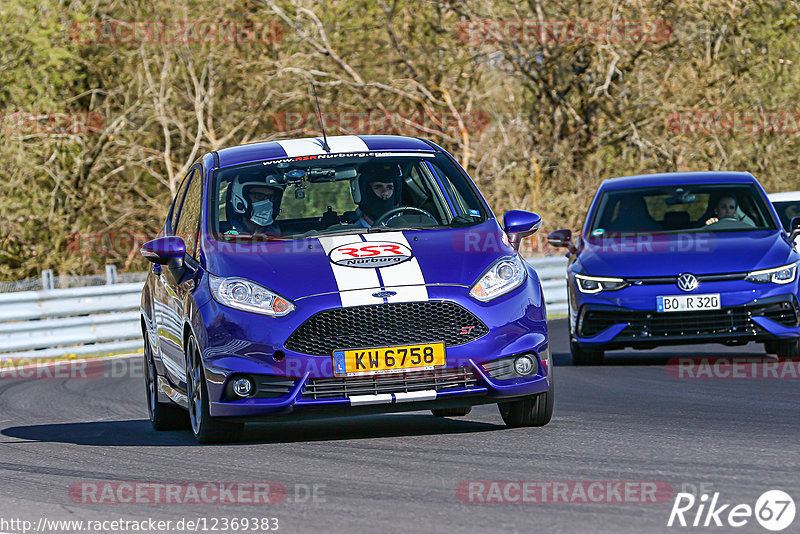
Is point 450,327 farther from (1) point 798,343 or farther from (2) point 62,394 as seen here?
(2) point 62,394

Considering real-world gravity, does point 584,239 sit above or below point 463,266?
below

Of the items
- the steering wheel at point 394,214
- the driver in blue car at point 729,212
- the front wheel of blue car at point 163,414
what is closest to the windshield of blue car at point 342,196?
the steering wheel at point 394,214

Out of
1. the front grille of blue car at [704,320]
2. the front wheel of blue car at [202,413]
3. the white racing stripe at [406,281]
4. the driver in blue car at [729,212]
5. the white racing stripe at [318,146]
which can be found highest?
the white racing stripe at [318,146]

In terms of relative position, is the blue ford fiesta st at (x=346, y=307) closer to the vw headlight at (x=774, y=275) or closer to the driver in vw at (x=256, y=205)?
the driver in vw at (x=256, y=205)

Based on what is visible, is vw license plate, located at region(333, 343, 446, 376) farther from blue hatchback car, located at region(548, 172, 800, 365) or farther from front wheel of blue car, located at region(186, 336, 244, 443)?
blue hatchback car, located at region(548, 172, 800, 365)

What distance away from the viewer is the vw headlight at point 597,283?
38.8ft

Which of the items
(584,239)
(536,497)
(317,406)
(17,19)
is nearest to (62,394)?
(584,239)

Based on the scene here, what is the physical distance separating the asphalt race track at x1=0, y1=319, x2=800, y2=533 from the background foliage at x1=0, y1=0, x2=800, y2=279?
1668cm

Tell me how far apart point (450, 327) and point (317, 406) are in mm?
796

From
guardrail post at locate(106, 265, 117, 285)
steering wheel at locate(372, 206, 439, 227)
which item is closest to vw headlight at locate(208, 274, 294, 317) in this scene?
steering wheel at locate(372, 206, 439, 227)

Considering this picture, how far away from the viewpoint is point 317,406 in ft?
24.0

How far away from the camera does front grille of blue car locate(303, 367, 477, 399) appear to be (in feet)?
24.0

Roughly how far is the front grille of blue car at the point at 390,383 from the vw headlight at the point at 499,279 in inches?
16.1

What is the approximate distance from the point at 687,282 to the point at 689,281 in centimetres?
2
